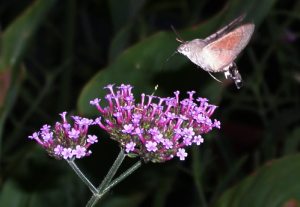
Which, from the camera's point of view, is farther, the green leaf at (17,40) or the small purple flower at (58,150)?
the green leaf at (17,40)

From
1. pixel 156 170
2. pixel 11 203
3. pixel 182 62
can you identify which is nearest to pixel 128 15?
pixel 182 62

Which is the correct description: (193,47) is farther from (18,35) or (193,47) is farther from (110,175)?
(18,35)

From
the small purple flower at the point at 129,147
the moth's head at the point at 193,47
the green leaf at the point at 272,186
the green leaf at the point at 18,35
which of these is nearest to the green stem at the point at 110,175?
the small purple flower at the point at 129,147

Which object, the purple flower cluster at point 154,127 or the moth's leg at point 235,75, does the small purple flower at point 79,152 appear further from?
the moth's leg at point 235,75

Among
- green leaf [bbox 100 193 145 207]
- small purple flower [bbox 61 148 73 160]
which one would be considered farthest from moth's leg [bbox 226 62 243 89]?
green leaf [bbox 100 193 145 207]

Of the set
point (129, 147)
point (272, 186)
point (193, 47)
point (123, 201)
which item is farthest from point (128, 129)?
point (123, 201)

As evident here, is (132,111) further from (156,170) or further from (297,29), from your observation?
(297,29)
